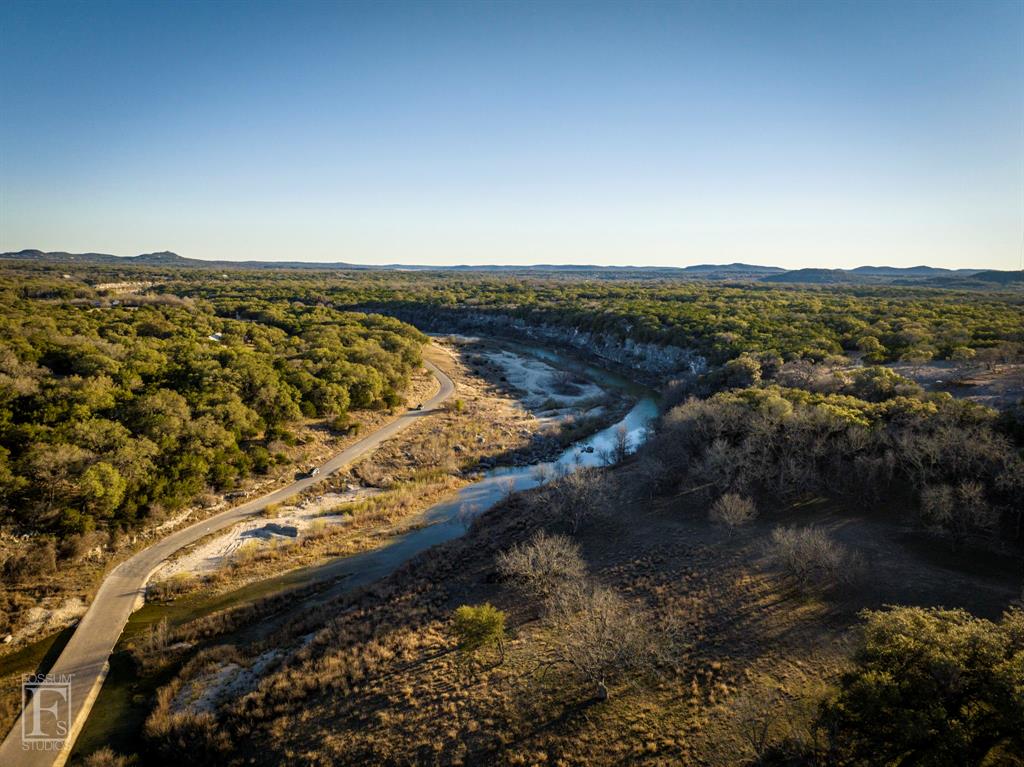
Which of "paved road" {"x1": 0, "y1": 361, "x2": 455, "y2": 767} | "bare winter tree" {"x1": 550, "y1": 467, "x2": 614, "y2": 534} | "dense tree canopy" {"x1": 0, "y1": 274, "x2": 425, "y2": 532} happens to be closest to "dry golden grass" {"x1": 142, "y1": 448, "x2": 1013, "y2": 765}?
"bare winter tree" {"x1": 550, "y1": 467, "x2": 614, "y2": 534}

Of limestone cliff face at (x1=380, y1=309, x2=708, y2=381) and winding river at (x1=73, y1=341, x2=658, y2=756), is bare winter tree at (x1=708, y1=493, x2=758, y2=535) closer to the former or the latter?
winding river at (x1=73, y1=341, x2=658, y2=756)

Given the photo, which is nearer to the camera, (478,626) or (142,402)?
(478,626)

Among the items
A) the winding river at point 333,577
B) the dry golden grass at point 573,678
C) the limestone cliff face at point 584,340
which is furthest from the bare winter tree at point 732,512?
the limestone cliff face at point 584,340

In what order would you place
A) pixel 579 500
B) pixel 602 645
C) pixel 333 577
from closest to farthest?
1. pixel 602 645
2. pixel 333 577
3. pixel 579 500

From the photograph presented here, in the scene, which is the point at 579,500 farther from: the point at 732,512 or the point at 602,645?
the point at 602,645

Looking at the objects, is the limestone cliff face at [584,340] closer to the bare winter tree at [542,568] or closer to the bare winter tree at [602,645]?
the bare winter tree at [542,568]

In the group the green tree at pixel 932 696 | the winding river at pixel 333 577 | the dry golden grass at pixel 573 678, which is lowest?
the winding river at pixel 333 577

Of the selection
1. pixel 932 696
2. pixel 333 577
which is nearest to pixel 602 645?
pixel 932 696
